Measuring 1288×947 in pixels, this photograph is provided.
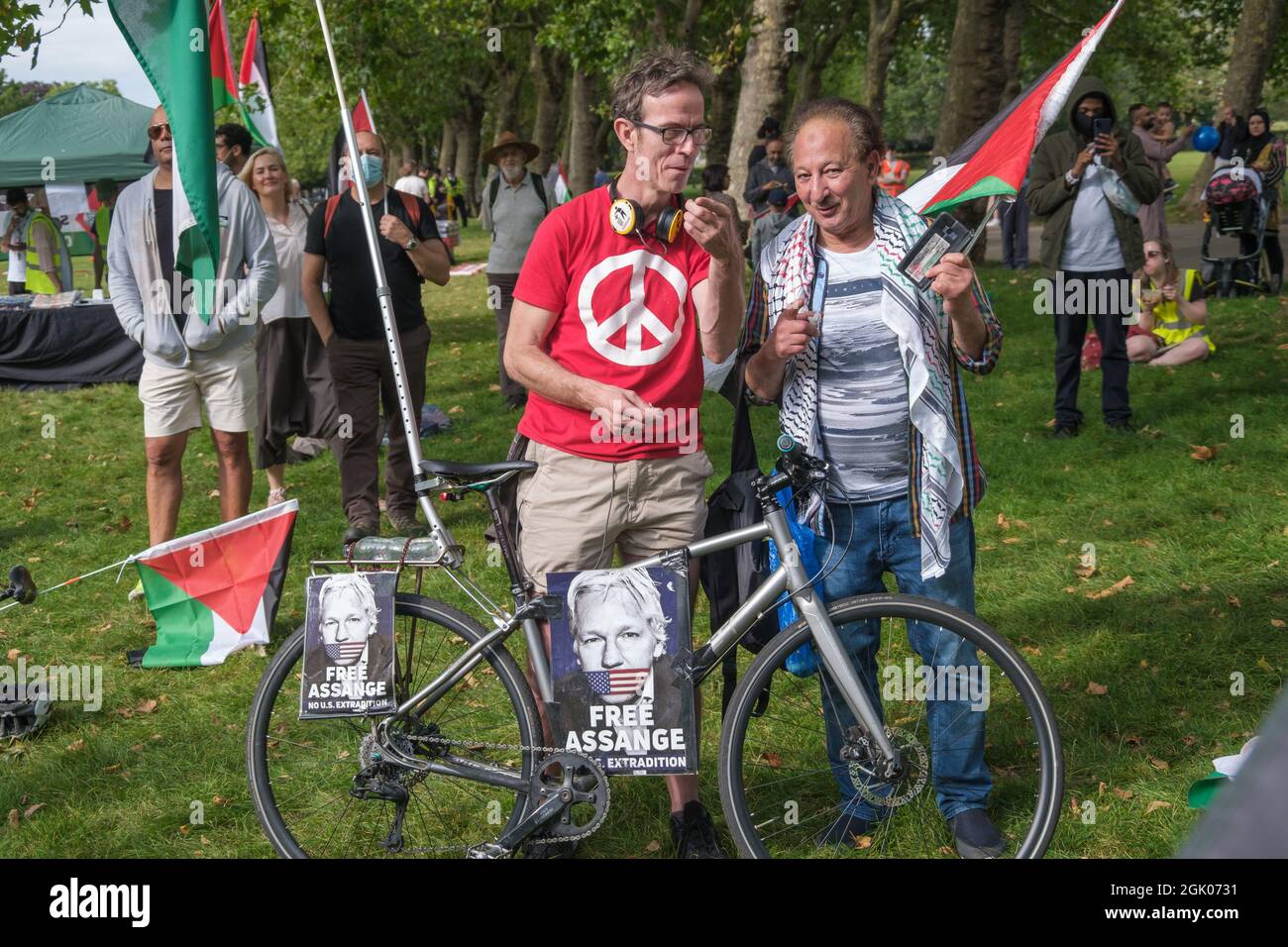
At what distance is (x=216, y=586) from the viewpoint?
5.41 metres

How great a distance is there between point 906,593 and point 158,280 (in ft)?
13.5

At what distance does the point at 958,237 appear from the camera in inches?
136

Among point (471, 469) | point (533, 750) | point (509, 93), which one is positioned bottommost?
point (533, 750)

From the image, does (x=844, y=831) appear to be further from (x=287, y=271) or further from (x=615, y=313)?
(x=287, y=271)

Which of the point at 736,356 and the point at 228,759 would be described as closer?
the point at 736,356

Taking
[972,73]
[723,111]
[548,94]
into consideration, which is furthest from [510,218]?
[548,94]

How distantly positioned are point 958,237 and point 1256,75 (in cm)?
2223

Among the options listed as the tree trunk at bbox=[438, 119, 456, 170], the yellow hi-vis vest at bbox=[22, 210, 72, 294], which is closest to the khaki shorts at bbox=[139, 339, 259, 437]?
the yellow hi-vis vest at bbox=[22, 210, 72, 294]

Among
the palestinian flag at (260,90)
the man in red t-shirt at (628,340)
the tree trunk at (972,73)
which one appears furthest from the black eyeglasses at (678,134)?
the tree trunk at (972,73)

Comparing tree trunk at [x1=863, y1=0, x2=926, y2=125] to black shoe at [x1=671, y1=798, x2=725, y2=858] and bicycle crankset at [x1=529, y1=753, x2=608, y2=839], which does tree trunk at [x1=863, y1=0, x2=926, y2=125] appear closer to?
black shoe at [x1=671, y1=798, x2=725, y2=858]

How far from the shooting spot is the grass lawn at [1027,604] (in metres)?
4.46

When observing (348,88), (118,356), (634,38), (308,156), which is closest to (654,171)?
(118,356)

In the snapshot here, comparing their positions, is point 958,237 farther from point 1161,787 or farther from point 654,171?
point 1161,787
